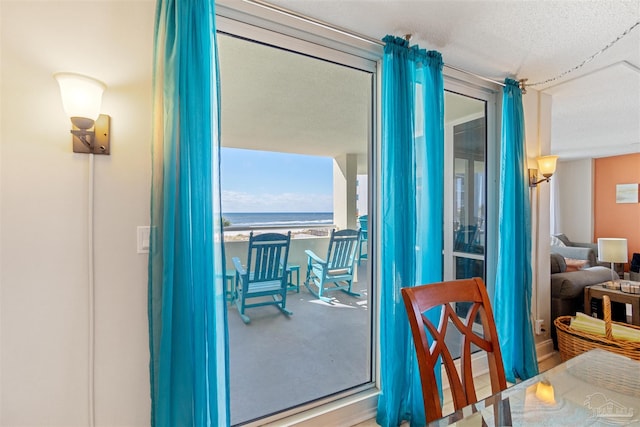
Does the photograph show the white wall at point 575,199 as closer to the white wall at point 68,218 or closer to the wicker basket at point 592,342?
the wicker basket at point 592,342

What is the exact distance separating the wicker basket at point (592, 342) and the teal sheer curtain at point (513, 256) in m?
0.34

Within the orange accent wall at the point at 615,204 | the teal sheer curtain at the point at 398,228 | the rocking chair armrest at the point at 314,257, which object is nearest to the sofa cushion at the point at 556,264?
the teal sheer curtain at the point at 398,228

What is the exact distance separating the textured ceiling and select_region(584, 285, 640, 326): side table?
6.23 ft

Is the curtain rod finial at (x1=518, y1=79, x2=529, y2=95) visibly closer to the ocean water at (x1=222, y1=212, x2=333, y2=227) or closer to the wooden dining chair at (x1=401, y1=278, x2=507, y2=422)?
the wooden dining chair at (x1=401, y1=278, x2=507, y2=422)

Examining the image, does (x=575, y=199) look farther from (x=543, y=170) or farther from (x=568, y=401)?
(x=568, y=401)

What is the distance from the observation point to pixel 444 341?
1182mm

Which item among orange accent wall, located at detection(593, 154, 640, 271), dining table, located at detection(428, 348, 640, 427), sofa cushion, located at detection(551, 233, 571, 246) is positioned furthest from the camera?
sofa cushion, located at detection(551, 233, 571, 246)

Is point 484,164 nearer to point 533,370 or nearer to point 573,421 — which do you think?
point 533,370

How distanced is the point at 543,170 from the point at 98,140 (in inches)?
127

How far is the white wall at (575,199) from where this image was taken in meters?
6.20

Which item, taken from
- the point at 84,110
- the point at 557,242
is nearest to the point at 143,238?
the point at 84,110

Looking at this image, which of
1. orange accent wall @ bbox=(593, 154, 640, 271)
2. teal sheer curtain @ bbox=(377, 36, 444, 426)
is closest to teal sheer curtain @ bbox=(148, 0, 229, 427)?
teal sheer curtain @ bbox=(377, 36, 444, 426)

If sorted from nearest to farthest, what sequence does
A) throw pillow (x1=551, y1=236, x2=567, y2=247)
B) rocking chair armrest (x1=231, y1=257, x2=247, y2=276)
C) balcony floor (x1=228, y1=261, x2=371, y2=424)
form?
balcony floor (x1=228, y1=261, x2=371, y2=424) < rocking chair armrest (x1=231, y1=257, x2=247, y2=276) < throw pillow (x1=551, y1=236, x2=567, y2=247)

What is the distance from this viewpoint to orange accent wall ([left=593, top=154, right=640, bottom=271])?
5.62 meters
